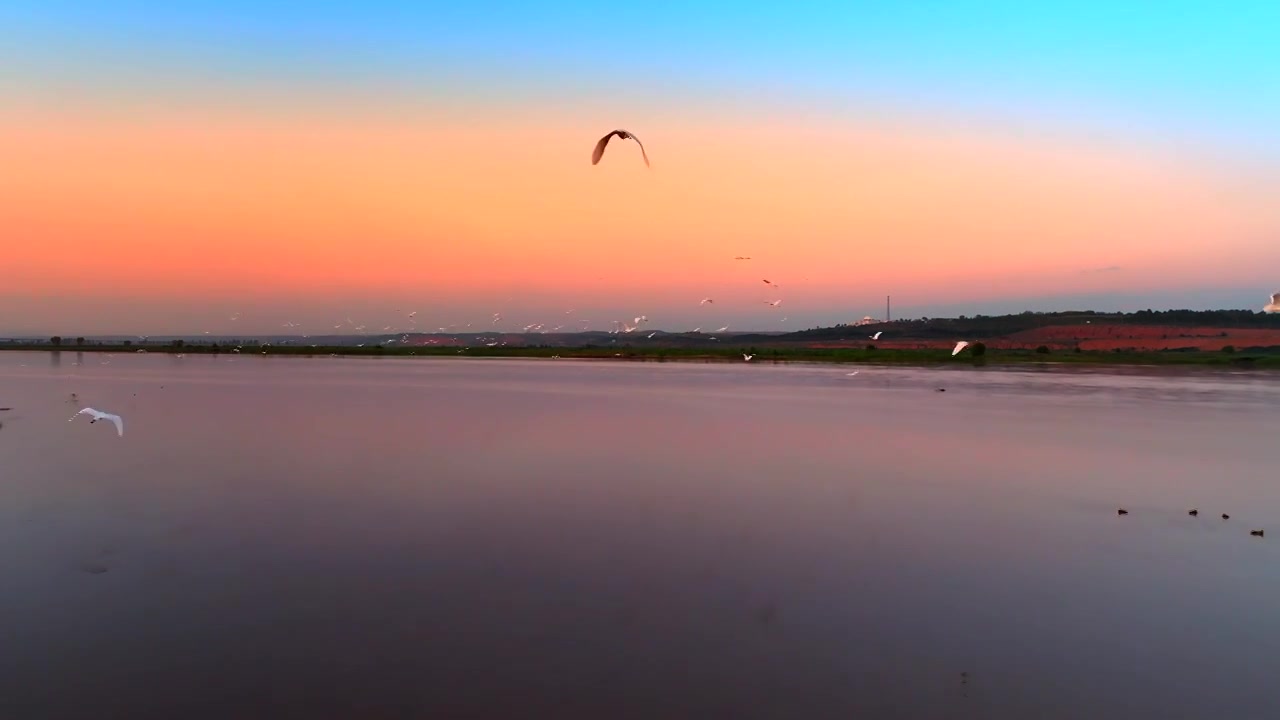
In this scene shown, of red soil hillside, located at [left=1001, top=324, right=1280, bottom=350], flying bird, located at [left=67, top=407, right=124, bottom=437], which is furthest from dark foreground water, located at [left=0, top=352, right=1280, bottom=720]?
red soil hillside, located at [left=1001, top=324, right=1280, bottom=350]

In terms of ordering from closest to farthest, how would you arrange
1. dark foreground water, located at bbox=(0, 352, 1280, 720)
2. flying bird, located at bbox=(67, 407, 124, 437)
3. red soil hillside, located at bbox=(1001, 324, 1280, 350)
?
1. dark foreground water, located at bbox=(0, 352, 1280, 720)
2. flying bird, located at bbox=(67, 407, 124, 437)
3. red soil hillside, located at bbox=(1001, 324, 1280, 350)

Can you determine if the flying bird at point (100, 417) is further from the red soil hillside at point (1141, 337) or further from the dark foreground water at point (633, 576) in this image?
the red soil hillside at point (1141, 337)

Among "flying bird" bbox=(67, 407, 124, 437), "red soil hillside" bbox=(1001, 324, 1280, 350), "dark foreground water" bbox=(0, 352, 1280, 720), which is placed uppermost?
"red soil hillside" bbox=(1001, 324, 1280, 350)

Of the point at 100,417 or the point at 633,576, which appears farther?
the point at 100,417

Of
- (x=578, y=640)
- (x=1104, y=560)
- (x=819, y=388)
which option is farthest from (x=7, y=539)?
(x=819, y=388)

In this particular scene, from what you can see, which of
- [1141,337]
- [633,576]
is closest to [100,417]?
[633,576]

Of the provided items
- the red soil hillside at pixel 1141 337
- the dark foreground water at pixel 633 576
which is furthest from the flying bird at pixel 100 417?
the red soil hillside at pixel 1141 337

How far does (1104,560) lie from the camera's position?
12.0 m

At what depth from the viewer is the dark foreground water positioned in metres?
7.76

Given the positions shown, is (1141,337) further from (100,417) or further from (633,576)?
(633,576)

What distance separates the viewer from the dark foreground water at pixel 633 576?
7758 millimetres

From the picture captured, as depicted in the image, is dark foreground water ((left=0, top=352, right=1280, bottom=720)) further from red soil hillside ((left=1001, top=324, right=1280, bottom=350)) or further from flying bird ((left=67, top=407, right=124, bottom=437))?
red soil hillside ((left=1001, top=324, right=1280, bottom=350))

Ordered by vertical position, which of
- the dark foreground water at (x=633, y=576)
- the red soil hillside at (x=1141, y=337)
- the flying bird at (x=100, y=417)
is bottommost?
the dark foreground water at (x=633, y=576)

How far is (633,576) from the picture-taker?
436 inches
